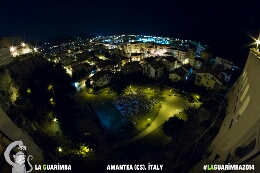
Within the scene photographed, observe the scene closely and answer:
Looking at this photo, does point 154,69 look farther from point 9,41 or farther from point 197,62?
point 9,41

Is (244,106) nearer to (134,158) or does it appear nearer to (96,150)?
(134,158)

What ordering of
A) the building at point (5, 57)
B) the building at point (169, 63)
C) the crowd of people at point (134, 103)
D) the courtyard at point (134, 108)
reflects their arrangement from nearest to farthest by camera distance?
the courtyard at point (134, 108) → the crowd of people at point (134, 103) → the building at point (5, 57) → the building at point (169, 63)

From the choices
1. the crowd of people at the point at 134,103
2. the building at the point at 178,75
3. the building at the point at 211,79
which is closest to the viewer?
the crowd of people at the point at 134,103

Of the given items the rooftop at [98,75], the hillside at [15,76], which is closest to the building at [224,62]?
the rooftop at [98,75]

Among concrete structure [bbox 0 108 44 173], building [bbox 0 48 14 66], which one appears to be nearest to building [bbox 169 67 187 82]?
concrete structure [bbox 0 108 44 173]

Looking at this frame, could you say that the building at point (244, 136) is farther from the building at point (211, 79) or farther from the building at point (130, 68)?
the building at point (130, 68)

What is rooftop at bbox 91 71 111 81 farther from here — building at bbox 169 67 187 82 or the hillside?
building at bbox 169 67 187 82

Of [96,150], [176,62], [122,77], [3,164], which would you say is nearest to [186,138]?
[96,150]
